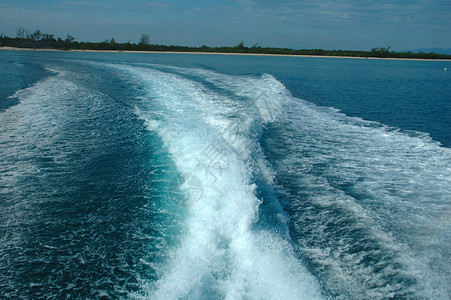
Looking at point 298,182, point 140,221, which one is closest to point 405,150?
point 298,182

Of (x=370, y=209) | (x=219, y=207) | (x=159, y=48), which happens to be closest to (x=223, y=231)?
(x=219, y=207)

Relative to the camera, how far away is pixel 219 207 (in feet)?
14.4

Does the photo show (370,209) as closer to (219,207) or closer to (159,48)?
(219,207)

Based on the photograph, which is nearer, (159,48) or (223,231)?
(223,231)

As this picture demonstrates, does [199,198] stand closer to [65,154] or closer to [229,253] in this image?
[229,253]

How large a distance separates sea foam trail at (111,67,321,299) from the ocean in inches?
0.7

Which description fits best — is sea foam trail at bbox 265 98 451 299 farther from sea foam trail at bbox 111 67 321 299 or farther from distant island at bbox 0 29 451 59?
distant island at bbox 0 29 451 59

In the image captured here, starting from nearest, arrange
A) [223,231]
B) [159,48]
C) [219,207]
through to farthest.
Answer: [223,231] < [219,207] < [159,48]

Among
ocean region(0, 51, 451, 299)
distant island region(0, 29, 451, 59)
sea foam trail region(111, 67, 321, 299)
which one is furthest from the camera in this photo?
distant island region(0, 29, 451, 59)

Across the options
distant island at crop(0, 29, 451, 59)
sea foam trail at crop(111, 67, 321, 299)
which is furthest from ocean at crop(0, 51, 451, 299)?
distant island at crop(0, 29, 451, 59)

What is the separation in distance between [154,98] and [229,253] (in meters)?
9.64

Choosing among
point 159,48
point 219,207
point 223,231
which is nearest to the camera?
point 223,231

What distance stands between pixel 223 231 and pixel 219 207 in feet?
1.92

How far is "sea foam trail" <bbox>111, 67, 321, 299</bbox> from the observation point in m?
2.93
